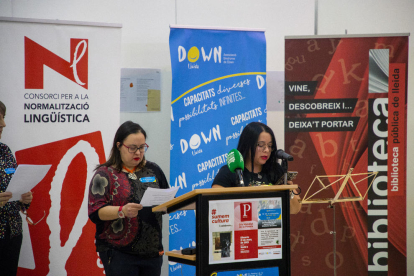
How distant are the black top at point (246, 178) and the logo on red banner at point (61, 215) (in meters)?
1.59

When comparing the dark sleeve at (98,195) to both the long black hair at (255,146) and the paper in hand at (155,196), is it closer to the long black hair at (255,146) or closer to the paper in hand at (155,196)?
the paper in hand at (155,196)

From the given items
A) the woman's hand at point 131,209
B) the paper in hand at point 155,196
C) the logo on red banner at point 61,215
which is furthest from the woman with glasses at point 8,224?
the paper in hand at point 155,196

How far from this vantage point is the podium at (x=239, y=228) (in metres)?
1.83

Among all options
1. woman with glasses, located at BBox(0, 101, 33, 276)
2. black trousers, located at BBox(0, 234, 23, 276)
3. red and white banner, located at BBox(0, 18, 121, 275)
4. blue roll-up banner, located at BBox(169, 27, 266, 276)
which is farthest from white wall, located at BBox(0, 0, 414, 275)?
black trousers, located at BBox(0, 234, 23, 276)

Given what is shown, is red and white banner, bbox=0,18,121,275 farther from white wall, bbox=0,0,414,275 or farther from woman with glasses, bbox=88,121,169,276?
woman with glasses, bbox=88,121,169,276

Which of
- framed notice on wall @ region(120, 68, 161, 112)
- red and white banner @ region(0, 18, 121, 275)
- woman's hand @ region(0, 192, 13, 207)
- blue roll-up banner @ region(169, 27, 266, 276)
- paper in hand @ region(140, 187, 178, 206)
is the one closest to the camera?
paper in hand @ region(140, 187, 178, 206)

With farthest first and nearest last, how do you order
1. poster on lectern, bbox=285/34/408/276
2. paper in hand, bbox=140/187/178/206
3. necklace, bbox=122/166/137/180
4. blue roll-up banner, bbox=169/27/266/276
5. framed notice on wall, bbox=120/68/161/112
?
framed notice on wall, bbox=120/68/161/112, blue roll-up banner, bbox=169/27/266/276, poster on lectern, bbox=285/34/408/276, necklace, bbox=122/166/137/180, paper in hand, bbox=140/187/178/206

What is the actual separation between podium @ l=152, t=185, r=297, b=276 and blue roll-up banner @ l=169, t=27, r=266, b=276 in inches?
69.3

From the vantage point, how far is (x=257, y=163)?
2.56 meters

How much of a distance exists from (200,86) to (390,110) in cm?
174

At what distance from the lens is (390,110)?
12.0 feet

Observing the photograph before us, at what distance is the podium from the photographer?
6.00ft

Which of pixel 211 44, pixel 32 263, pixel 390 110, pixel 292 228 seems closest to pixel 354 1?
pixel 390 110

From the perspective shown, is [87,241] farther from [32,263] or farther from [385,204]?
[385,204]
